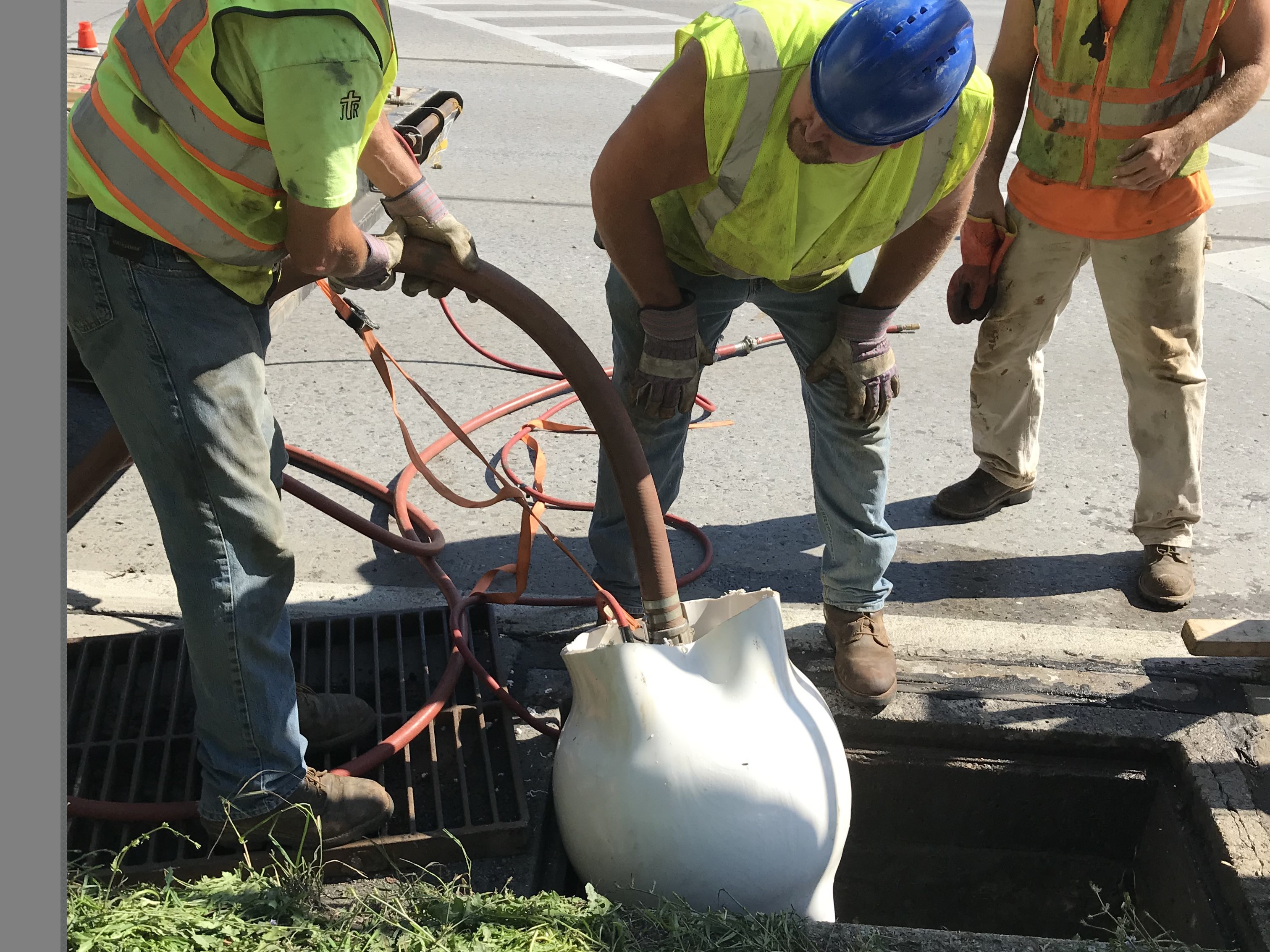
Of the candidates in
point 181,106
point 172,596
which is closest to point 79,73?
point 172,596

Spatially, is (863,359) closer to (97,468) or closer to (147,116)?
(147,116)

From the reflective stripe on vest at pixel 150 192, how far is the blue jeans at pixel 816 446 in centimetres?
106

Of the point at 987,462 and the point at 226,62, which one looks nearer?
the point at 226,62

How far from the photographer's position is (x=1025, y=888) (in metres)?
3.15

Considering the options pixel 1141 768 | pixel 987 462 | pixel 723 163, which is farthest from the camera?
pixel 987 462

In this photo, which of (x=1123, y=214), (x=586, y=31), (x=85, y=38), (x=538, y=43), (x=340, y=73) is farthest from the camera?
(x=586, y=31)

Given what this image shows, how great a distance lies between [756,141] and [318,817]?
1.71m

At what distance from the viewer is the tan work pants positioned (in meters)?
3.35

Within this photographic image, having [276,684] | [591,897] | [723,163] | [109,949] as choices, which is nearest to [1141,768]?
[591,897]

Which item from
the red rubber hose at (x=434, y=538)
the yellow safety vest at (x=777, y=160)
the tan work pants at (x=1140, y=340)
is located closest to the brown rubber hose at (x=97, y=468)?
the red rubber hose at (x=434, y=538)

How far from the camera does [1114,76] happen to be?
3.14 metres

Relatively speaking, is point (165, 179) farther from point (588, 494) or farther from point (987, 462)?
point (987, 462)

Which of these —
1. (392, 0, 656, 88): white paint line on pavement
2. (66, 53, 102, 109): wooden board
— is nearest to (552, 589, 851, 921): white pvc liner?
(66, 53, 102, 109): wooden board

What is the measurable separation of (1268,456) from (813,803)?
3.06 meters
